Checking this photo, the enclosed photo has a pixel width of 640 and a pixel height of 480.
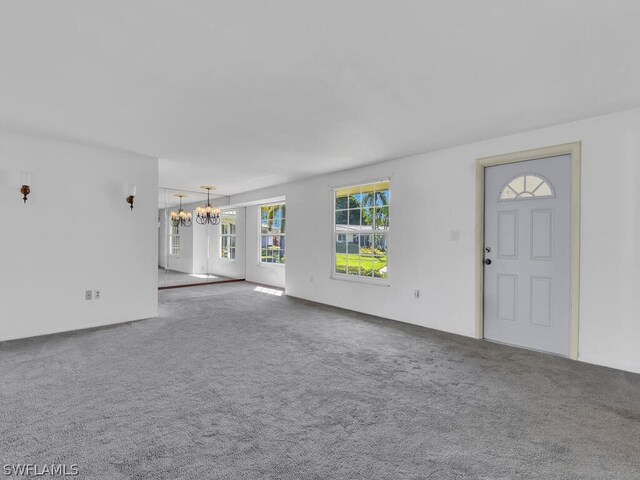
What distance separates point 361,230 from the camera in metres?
5.51

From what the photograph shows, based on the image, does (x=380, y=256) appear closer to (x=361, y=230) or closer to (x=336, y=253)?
(x=361, y=230)

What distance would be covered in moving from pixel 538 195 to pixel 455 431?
271 centimetres

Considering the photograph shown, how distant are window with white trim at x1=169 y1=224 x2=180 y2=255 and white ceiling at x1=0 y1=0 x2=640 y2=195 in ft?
12.4

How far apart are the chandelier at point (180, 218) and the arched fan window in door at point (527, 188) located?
643 cm

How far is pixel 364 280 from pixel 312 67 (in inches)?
144

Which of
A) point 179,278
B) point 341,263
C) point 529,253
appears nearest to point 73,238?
point 179,278

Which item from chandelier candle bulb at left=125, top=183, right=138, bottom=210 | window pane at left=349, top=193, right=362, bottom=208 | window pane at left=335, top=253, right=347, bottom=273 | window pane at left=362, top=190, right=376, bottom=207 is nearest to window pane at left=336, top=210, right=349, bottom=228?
window pane at left=349, top=193, right=362, bottom=208

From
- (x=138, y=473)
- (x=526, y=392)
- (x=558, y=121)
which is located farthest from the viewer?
(x=558, y=121)

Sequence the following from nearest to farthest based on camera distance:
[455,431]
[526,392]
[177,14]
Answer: [177,14], [455,431], [526,392]

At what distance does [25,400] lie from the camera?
240cm

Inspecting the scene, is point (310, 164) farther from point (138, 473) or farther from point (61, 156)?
point (138, 473)

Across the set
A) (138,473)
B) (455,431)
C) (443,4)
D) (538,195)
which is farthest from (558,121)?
(138,473)

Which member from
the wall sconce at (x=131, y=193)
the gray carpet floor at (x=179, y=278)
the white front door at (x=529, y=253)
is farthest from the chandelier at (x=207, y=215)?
the white front door at (x=529, y=253)

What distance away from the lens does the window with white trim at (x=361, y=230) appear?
17.1 ft
